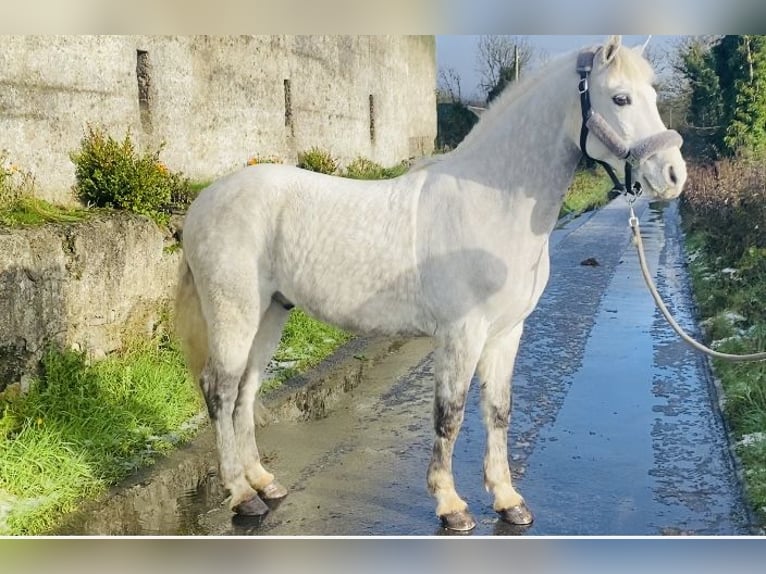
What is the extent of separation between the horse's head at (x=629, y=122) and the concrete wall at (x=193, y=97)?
11.3 feet

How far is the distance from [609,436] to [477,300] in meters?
1.51

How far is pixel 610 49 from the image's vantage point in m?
2.54

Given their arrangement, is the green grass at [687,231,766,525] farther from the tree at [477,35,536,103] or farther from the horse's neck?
the tree at [477,35,536,103]

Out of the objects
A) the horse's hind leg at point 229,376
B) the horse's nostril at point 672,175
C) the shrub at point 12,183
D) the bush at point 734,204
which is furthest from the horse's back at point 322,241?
the bush at point 734,204

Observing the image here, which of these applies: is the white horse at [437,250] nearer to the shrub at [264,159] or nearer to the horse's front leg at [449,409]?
the horse's front leg at [449,409]

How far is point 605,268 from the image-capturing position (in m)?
8.62

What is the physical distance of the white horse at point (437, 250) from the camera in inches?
104

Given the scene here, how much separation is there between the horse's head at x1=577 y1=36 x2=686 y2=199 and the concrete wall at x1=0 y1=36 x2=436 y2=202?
3433 millimetres

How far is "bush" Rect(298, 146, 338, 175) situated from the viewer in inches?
290

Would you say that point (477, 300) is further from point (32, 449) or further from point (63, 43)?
point (63, 43)

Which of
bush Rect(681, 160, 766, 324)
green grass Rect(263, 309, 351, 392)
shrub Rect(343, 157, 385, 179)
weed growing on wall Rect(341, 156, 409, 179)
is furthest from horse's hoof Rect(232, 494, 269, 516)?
shrub Rect(343, 157, 385, 179)

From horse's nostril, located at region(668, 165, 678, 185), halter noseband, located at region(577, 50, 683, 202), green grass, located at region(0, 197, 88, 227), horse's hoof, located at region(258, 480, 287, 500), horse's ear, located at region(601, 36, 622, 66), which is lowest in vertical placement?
horse's hoof, located at region(258, 480, 287, 500)

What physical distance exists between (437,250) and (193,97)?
390cm

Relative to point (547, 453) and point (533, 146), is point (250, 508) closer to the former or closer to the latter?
point (547, 453)
